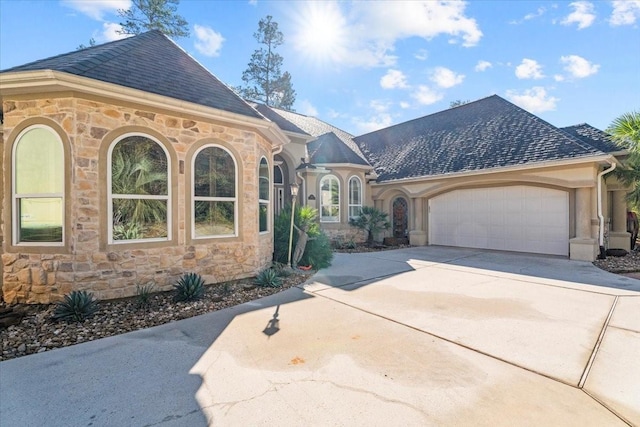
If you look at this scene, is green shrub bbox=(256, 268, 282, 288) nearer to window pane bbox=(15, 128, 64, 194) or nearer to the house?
the house

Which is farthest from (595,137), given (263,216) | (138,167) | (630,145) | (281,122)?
(138,167)

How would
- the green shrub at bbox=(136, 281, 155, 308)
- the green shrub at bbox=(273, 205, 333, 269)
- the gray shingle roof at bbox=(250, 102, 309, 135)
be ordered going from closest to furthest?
the green shrub at bbox=(136, 281, 155, 308)
the green shrub at bbox=(273, 205, 333, 269)
the gray shingle roof at bbox=(250, 102, 309, 135)

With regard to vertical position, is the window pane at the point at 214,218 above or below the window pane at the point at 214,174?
below

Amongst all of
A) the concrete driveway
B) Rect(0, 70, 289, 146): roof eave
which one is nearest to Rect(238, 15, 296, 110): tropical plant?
Rect(0, 70, 289, 146): roof eave

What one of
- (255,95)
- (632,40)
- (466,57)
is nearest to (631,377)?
(632,40)

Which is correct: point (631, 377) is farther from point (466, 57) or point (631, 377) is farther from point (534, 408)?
point (466, 57)

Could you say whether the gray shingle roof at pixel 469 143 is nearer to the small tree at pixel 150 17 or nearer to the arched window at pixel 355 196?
the arched window at pixel 355 196

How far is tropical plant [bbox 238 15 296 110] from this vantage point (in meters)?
28.1

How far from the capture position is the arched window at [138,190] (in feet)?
18.6

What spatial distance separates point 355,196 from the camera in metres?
14.8

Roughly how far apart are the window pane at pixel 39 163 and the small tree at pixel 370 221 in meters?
11.0

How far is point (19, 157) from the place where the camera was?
5.47m

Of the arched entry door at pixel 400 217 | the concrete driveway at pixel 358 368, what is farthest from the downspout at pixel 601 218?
the arched entry door at pixel 400 217

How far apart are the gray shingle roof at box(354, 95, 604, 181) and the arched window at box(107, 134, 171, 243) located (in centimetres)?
1134
